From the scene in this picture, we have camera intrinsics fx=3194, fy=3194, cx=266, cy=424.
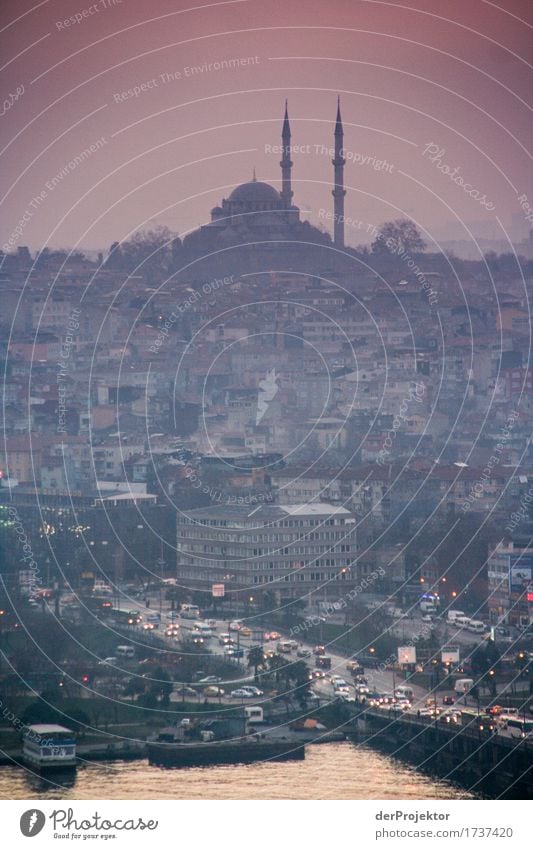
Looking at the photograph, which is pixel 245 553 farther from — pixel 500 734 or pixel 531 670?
pixel 500 734

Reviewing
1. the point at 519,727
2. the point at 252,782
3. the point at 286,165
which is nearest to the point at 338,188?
the point at 286,165

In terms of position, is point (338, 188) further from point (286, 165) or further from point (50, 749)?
point (50, 749)

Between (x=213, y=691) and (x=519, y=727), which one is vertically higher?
(x=213, y=691)

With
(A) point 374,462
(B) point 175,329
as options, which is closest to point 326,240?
(B) point 175,329

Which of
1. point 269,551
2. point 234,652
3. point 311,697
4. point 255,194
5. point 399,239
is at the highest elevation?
point 255,194

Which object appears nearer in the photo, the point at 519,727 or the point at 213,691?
the point at 519,727

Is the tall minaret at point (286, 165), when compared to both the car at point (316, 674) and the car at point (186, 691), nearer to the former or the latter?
the car at point (316, 674)

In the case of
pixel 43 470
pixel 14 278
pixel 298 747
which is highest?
pixel 14 278
